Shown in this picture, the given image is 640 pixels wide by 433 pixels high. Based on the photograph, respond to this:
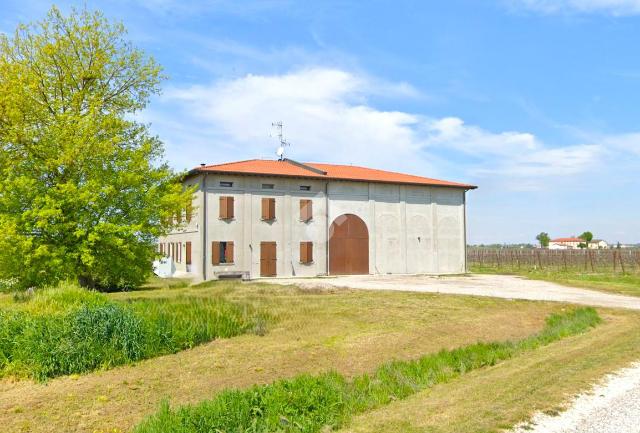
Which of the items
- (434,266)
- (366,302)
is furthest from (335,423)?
(434,266)

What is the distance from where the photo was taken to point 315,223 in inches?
1479

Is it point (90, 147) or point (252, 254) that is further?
point (252, 254)

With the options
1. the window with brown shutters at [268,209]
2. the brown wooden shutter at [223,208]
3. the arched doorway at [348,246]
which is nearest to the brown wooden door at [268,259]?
the window with brown shutters at [268,209]

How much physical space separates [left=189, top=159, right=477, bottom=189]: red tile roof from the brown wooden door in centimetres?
495

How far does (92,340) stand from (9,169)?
9.15 m

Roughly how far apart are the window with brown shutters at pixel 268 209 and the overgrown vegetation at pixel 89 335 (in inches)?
899

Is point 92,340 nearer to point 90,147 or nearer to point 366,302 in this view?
point 90,147

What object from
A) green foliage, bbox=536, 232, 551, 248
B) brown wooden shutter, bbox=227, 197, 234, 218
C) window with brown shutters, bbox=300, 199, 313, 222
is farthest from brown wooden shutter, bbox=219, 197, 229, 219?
green foliage, bbox=536, 232, 551, 248

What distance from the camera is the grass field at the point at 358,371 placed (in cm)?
739

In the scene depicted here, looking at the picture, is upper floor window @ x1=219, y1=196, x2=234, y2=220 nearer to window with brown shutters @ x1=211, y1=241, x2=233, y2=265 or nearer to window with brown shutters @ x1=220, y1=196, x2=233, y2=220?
window with brown shutters @ x1=220, y1=196, x2=233, y2=220

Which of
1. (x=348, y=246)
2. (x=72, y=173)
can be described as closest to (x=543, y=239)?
(x=348, y=246)

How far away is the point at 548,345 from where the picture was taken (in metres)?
12.7

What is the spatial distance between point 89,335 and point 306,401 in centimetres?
513

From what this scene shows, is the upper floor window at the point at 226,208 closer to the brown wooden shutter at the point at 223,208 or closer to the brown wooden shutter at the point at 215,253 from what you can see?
the brown wooden shutter at the point at 223,208
